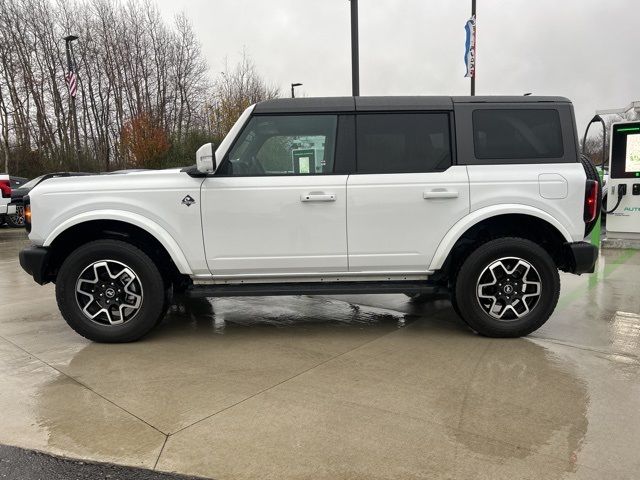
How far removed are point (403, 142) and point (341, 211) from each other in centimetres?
81

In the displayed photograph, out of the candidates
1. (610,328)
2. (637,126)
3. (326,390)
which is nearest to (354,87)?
(637,126)

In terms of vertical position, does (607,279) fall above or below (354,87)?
below

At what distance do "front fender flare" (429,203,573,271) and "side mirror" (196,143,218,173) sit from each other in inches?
79.8

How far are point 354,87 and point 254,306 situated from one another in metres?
5.25

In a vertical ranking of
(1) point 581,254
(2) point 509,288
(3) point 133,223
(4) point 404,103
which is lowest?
(2) point 509,288

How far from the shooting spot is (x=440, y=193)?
419 cm

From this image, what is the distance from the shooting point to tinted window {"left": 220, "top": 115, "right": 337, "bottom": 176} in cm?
429

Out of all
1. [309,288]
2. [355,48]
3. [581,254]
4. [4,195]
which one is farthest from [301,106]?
[4,195]

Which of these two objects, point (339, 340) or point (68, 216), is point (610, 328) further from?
point (68, 216)

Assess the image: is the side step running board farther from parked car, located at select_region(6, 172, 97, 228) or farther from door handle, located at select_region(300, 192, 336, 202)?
parked car, located at select_region(6, 172, 97, 228)

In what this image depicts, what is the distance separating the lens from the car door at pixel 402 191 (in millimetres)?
A: 4215

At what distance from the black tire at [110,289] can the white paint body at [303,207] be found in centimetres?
23

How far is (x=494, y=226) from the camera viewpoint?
447 centimetres

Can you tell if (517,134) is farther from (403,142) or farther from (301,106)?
(301,106)
